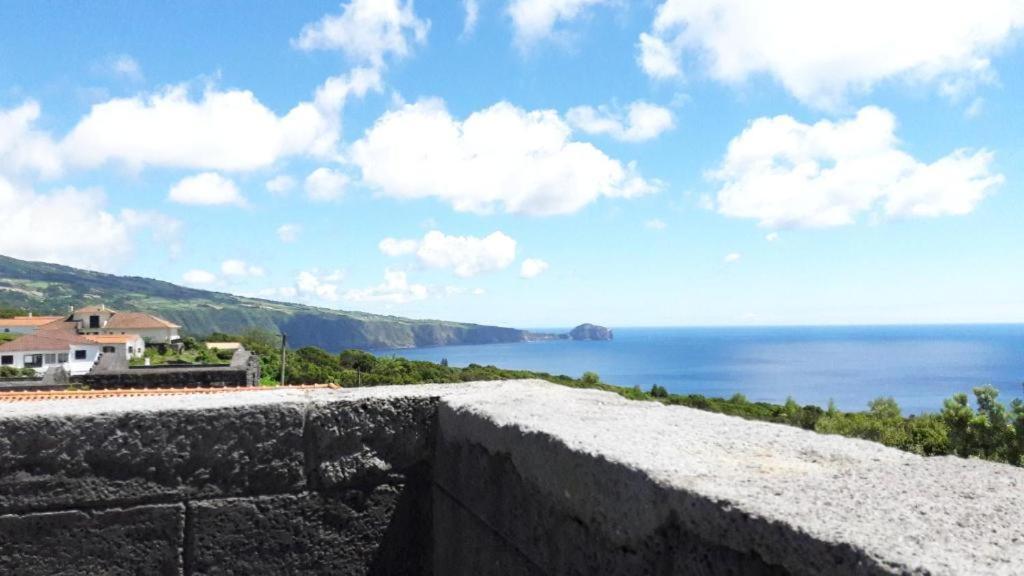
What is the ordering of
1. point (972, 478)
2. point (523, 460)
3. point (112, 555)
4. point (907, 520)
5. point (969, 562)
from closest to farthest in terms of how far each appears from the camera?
point (969, 562)
point (907, 520)
point (972, 478)
point (523, 460)
point (112, 555)

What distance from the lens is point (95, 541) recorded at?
2436mm

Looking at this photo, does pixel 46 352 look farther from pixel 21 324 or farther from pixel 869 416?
pixel 869 416

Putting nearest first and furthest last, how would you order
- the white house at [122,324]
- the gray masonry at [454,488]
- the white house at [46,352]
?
the gray masonry at [454,488] < the white house at [46,352] < the white house at [122,324]

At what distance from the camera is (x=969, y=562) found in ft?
3.36

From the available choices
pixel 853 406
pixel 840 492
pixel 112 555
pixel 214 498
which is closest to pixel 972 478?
pixel 840 492

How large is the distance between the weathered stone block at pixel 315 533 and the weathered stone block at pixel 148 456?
0.24ft

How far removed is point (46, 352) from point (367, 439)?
255 ft

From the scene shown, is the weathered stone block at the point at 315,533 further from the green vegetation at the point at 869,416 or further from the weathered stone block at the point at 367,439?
the green vegetation at the point at 869,416

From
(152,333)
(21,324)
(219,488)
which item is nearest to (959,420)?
(219,488)

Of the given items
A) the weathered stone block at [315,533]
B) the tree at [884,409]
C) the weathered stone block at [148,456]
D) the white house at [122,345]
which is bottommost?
the tree at [884,409]

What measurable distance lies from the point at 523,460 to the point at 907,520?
3.46 feet

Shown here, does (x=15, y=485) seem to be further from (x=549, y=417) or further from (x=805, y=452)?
(x=805, y=452)

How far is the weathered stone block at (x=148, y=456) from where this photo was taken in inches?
93.2

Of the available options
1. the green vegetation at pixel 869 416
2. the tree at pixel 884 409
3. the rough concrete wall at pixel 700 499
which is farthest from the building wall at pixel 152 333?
the rough concrete wall at pixel 700 499
